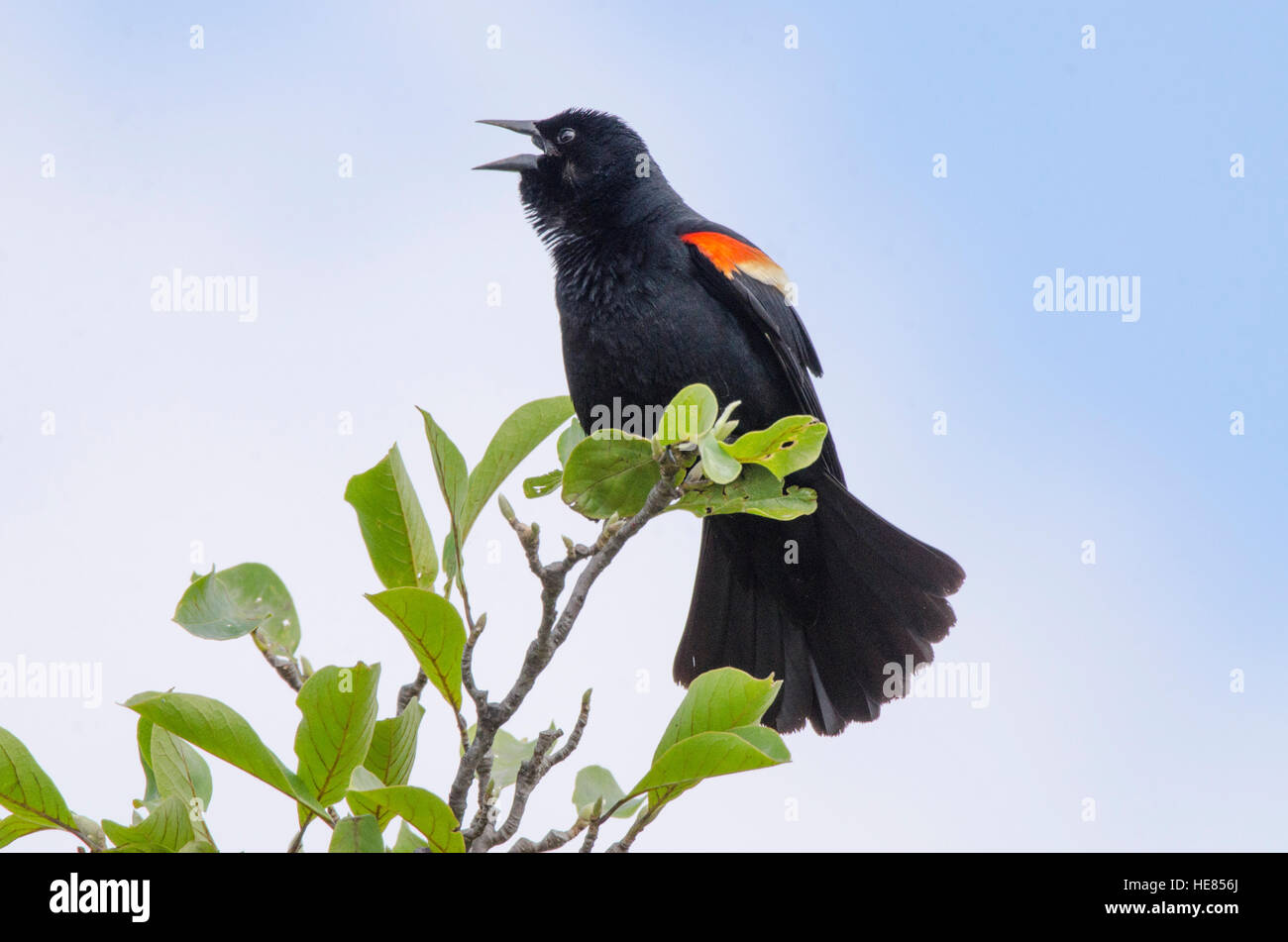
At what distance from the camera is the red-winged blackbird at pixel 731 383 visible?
3.65 metres

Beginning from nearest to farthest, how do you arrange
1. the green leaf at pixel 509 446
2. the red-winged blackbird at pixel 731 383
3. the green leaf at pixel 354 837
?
the green leaf at pixel 354 837 → the green leaf at pixel 509 446 → the red-winged blackbird at pixel 731 383

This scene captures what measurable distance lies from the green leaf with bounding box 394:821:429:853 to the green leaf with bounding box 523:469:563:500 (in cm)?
94

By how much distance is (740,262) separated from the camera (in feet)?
12.4

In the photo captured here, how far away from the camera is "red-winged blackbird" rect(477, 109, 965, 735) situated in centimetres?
365

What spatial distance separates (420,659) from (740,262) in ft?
7.57

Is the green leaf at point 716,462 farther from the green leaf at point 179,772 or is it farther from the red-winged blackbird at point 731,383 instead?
the red-winged blackbird at point 731,383

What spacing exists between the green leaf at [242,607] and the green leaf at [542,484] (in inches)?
23.9

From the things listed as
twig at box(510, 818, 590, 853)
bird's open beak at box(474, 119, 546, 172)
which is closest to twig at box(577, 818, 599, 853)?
twig at box(510, 818, 590, 853)

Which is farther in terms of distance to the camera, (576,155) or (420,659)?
(576,155)

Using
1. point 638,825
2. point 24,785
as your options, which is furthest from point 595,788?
point 24,785

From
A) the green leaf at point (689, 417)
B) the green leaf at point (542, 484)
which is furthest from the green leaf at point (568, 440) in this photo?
the green leaf at point (689, 417)
